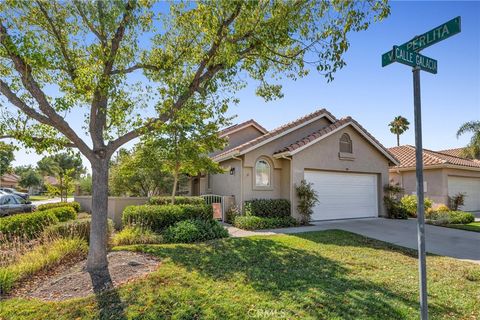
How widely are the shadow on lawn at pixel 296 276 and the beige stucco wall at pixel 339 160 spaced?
5.39m

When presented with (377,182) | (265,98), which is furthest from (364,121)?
(265,98)

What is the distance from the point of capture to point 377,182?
16.2 meters

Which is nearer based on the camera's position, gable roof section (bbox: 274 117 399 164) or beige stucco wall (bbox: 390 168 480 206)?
gable roof section (bbox: 274 117 399 164)

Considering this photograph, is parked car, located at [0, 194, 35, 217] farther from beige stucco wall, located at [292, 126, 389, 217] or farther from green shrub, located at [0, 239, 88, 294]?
beige stucco wall, located at [292, 126, 389, 217]

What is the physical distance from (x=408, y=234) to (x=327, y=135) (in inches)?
222

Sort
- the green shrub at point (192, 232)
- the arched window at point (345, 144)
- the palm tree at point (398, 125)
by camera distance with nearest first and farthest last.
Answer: the green shrub at point (192, 232)
the arched window at point (345, 144)
the palm tree at point (398, 125)

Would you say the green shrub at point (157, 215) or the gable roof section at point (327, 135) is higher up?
the gable roof section at point (327, 135)

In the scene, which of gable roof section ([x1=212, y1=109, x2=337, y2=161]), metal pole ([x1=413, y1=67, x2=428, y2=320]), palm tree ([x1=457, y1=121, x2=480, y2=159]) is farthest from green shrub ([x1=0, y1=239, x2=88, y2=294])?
palm tree ([x1=457, y1=121, x2=480, y2=159])

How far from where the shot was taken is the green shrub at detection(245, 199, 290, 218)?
12.8m

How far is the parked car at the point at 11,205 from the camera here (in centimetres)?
1652

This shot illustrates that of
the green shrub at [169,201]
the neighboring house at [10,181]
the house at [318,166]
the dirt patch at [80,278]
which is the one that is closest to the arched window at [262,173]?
the house at [318,166]

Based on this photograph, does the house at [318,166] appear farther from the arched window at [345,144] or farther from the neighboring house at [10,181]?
the neighboring house at [10,181]

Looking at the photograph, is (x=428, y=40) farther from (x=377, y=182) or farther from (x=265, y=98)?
(x=377, y=182)
